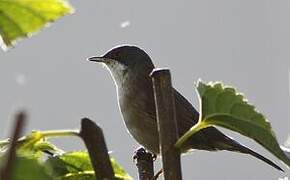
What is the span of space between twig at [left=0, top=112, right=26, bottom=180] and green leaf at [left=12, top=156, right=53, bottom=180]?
5cm

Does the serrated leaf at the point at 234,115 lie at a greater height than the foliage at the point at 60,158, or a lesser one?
greater

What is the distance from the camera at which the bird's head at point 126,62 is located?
158cm

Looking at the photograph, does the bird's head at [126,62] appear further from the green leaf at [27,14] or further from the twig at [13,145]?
the twig at [13,145]

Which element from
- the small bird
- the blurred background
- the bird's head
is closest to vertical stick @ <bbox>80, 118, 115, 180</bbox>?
the small bird

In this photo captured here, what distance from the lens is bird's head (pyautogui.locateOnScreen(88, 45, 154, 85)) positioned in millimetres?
1578

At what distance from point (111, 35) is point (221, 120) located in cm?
298

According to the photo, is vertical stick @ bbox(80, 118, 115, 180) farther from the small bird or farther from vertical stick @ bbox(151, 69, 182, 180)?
the small bird

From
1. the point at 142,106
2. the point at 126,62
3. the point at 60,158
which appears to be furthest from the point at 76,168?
the point at 126,62

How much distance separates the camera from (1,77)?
3.48m

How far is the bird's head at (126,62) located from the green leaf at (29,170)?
1284 millimetres

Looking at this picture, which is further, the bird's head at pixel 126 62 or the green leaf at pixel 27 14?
the bird's head at pixel 126 62

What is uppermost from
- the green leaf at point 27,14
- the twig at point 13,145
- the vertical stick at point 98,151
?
the green leaf at point 27,14

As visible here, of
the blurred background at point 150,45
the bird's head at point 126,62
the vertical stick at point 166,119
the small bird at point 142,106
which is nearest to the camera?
the vertical stick at point 166,119

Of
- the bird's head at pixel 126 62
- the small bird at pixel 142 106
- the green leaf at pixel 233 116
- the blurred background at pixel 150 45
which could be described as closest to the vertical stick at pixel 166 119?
the green leaf at pixel 233 116
